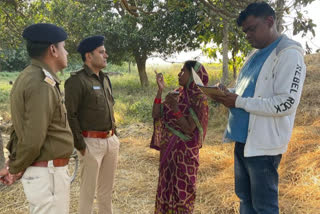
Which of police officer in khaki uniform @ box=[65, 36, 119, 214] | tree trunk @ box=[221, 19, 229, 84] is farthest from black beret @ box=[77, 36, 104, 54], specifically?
tree trunk @ box=[221, 19, 229, 84]

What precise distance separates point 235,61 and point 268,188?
7.32 metres

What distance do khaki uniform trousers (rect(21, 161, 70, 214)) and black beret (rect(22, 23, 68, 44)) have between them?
82 cm

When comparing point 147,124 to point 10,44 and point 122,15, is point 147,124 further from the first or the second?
point 122,15

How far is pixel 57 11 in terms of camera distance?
37.5ft

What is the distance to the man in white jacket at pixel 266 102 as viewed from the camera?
1.73m

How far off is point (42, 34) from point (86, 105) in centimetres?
94

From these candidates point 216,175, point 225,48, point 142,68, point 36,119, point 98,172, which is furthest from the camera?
point 142,68

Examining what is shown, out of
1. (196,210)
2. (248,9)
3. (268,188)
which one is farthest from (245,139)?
(196,210)

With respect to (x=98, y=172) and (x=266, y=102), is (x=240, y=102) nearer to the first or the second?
(x=266, y=102)

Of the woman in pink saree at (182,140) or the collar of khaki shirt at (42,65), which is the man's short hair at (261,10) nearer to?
the woman in pink saree at (182,140)

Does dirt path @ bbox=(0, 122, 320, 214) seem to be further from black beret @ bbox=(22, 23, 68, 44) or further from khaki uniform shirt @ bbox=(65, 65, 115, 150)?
black beret @ bbox=(22, 23, 68, 44)

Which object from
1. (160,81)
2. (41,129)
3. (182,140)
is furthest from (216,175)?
(41,129)

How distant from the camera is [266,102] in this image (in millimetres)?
1762

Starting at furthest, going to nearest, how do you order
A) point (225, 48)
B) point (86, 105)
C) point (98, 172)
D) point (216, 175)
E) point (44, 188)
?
1. point (225, 48)
2. point (216, 175)
3. point (98, 172)
4. point (86, 105)
5. point (44, 188)
